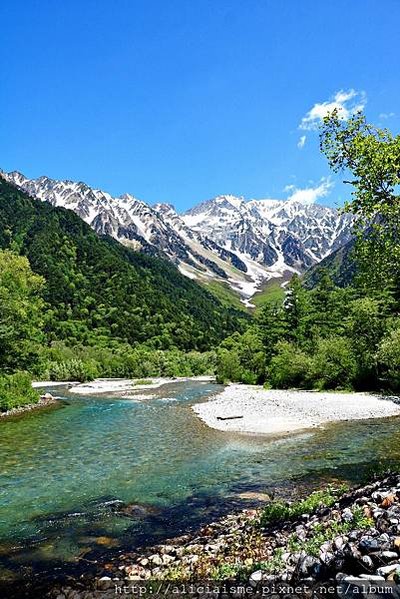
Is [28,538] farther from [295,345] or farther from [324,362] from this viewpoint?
[295,345]

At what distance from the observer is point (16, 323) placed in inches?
2197

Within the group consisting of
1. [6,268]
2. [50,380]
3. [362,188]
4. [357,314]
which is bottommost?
[50,380]

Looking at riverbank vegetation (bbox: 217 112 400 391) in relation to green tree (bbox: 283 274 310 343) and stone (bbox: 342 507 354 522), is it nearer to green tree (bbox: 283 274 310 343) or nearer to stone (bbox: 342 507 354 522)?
green tree (bbox: 283 274 310 343)

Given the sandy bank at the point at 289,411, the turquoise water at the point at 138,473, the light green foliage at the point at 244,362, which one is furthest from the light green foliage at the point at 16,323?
the light green foliage at the point at 244,362

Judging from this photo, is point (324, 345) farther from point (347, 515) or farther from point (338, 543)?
point (338, 543)

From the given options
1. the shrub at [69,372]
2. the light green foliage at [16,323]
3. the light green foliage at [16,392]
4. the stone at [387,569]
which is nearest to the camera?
the stone at [387,569]

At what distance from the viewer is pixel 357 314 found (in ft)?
206

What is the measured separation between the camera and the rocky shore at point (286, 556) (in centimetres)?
900

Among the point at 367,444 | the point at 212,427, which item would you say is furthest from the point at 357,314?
the point at 367,444

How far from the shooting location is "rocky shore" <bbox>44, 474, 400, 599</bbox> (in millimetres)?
9000

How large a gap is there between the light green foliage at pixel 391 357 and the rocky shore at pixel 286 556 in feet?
127

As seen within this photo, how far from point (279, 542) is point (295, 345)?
72.1 meters

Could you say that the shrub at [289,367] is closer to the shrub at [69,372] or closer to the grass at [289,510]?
the grass at [289,510]

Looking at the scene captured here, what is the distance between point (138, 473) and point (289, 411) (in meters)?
24.2
